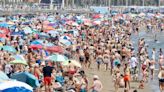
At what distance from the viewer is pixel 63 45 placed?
27312mm

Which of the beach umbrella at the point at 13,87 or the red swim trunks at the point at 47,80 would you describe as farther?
the red swim trunks at the point at 47,80

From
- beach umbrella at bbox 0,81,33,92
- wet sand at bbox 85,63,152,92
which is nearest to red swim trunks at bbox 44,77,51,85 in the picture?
wet sand at bbox 85,63,152,92

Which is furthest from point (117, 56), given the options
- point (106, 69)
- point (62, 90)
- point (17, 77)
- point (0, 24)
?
point (0, 24)

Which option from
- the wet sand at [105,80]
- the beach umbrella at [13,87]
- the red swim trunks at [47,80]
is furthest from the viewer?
the wet sand at [105,80]

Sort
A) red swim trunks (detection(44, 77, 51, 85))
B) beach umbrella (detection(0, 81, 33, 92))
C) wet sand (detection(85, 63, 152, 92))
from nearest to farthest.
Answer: beach umbrella (detection(0, 81, 33, 92)) < red swim trunks (detection(44, 77, 51, 85)) < wet sand (detection(85, 63, 152, 92))

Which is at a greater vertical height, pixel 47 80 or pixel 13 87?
pixel 13 87

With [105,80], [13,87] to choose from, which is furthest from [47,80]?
[105,80]

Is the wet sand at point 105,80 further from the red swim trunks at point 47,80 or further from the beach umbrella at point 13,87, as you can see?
the beach umbrella at point 13,87

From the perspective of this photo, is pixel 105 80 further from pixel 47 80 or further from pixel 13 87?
pixel 13 87

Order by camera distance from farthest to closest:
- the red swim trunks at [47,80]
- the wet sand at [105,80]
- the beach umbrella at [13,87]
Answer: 1. the wet sand at [105,80]
2. the red swim trunks at [47,80]
3. the beach umbrella at [13,87]

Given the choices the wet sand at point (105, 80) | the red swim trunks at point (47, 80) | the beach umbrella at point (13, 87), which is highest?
the beach umbrella at point (13, 87)

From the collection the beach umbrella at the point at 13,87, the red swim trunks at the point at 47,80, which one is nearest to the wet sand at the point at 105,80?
the red swim trunks at the point at 47,80

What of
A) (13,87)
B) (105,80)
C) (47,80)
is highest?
(13,87)

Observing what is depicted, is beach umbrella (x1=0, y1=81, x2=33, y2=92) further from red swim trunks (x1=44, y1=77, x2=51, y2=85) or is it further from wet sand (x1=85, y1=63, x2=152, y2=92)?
wet sand (x1=85, y1=63, x2=152, y2=92)
